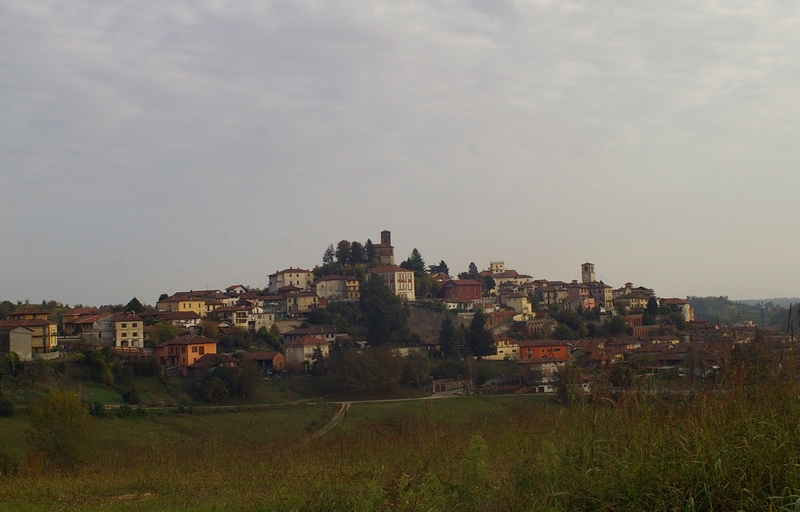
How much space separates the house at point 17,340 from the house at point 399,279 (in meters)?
34.6

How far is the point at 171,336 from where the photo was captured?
160 ft

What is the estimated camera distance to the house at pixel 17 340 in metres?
39.5

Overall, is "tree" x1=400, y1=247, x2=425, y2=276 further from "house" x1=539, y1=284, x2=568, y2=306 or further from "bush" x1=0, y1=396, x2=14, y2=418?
"bush" x1=0, y1=396, x2=14, y2=418

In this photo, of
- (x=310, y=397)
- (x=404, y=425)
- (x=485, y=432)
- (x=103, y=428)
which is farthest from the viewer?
(x=310, y=397)

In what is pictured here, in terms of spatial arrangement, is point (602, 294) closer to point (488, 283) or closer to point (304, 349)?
point (488, 283)

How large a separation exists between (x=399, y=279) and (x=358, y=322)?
1111 cm

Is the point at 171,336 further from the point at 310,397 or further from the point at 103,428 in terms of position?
the point at 103,428

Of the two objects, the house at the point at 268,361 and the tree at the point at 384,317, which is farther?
the tree at the point at 384,317

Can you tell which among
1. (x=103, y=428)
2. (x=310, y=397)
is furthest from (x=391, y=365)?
(x=103, y=428)

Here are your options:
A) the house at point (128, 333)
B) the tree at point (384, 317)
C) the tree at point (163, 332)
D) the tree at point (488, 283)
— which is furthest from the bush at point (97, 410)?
the tree at point (488, 283)

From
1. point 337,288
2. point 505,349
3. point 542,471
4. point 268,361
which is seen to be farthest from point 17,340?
point 542,471

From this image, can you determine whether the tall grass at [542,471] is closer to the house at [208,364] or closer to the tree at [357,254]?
the house at [208,364]

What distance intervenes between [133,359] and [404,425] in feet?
114

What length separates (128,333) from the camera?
46.4 metres
